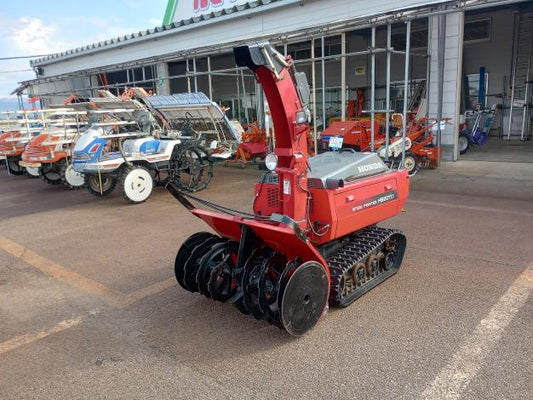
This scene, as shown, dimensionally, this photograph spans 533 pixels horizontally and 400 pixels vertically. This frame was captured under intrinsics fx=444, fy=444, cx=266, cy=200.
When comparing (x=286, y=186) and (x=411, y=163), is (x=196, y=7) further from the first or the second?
(x=286, y=186)

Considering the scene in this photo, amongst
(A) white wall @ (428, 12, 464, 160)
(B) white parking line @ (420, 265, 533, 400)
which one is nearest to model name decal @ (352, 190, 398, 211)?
(B) white parking line @ (420, 265, 533, 400)

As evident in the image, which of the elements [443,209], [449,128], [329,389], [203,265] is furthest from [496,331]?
[449,128]

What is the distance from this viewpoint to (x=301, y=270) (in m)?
3.21

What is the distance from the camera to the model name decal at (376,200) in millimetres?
3998

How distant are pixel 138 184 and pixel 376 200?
18.5 feet

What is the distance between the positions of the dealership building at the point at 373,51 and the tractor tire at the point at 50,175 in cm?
424

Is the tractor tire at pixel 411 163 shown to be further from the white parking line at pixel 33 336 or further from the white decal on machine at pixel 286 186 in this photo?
the white parking line at pixel 33 336

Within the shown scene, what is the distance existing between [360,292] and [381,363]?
103cm

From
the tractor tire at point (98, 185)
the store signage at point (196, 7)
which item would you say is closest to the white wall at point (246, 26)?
the store signage at point (196, 7)

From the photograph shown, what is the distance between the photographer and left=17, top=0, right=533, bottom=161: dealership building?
35.6 ft

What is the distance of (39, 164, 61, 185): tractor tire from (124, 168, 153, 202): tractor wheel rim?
10.3 feet

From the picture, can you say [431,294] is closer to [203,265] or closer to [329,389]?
[329,389]

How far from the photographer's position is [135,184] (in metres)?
8.56

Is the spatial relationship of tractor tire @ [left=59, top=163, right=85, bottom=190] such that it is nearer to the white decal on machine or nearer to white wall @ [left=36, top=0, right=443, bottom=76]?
white wall @ [left=36, top=0, right=443, bottom=76]
